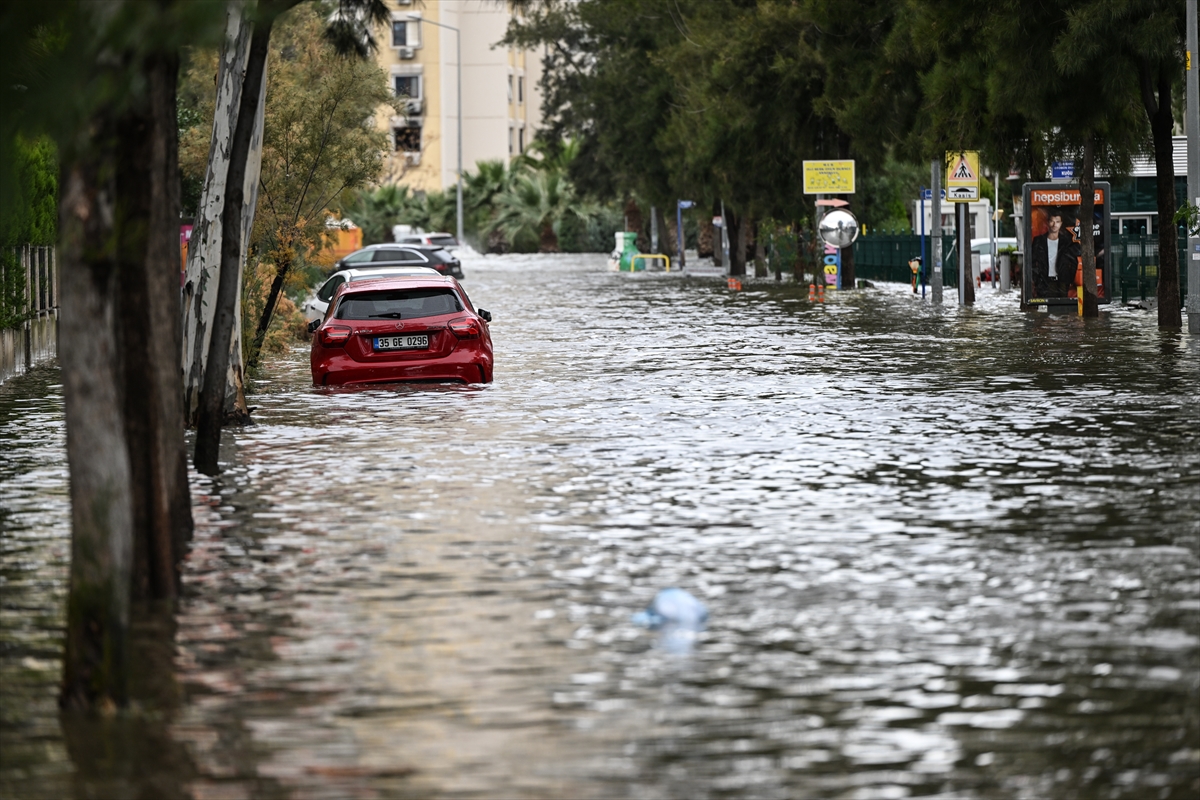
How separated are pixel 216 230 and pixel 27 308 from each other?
1064cm

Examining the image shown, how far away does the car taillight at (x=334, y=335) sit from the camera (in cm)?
2292

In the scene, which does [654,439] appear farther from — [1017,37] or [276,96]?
Result: [1017,37]

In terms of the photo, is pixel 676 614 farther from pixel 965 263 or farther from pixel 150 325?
pixel 965 263

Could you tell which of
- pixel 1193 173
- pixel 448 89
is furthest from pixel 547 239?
pixel 1193 173

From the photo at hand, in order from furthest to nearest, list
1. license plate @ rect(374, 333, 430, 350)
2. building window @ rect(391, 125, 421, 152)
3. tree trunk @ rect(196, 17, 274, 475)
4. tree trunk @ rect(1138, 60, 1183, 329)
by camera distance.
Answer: building window @ rect(391, 125, 421, 152), tree trunk @ rect(1138, 60, 1183, 329), license plate @ rect(374, 333, 430, 350), tree trunk @ rect(196, 17, 274, 475)

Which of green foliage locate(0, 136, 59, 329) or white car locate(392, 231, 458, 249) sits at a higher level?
white car locate(392, 231, 458, 249)

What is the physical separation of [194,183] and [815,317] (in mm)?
13844

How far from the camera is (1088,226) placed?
36781 mm

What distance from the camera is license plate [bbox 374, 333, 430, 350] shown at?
74.5ft

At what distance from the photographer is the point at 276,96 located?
96.5ft

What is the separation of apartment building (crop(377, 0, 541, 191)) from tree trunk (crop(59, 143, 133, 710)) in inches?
4438

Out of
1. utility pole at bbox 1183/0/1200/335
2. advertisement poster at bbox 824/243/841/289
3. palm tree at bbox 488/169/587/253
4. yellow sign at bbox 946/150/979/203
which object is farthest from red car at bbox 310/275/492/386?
palm tree at bbox 488/169/587/253

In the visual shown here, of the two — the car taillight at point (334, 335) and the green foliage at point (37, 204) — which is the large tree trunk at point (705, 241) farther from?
the car taillight at point (334, 335)

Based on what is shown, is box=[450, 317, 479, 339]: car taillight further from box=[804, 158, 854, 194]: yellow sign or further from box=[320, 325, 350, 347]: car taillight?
box=[804, 158, 854, 194]: yellow sign
